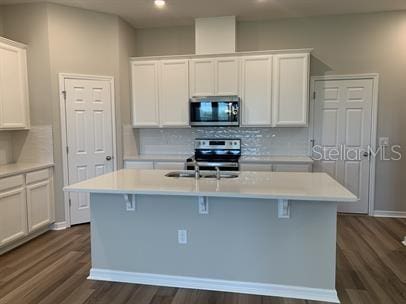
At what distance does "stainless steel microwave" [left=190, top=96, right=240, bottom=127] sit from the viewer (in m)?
4.76

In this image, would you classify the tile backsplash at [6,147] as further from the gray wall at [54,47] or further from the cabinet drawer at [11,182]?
the cabinet drawer at [11,182]

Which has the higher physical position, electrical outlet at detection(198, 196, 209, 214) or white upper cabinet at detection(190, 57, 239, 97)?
white upper cabinet at detection(190, 57, 239, 97)

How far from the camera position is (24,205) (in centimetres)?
388

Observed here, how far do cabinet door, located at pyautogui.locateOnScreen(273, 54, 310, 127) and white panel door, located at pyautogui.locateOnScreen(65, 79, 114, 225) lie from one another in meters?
2.46

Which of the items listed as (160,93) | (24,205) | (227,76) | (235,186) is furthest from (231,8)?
(24,205)

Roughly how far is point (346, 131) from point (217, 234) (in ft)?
10.4

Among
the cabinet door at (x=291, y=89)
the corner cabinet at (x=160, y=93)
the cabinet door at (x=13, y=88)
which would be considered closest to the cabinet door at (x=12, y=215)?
the cabinet door at (x=13, y=88)

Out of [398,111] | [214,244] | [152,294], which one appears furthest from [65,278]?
[398,111]

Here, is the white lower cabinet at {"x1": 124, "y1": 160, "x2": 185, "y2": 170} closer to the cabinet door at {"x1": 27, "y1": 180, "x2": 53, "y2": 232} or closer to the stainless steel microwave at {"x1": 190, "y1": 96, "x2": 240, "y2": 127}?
the stainless steel microwave at {"x1": 190, "y1": 96, "x2": 240, "y2": 127}

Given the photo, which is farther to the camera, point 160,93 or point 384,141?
point 160,93

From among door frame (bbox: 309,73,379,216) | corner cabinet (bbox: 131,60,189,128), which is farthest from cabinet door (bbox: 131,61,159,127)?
door frame (bbox: 309,73,379,216)

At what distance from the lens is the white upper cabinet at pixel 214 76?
15.8ft

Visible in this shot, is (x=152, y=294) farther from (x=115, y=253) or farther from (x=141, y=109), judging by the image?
(x=141, y=109)

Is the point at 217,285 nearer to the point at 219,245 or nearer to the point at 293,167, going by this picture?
the point at 219,245
